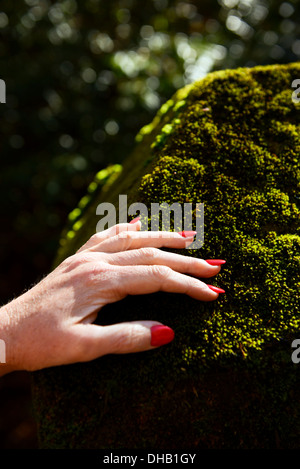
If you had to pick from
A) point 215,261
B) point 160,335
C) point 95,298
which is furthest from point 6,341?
point 215,261

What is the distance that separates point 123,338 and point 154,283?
27 cm

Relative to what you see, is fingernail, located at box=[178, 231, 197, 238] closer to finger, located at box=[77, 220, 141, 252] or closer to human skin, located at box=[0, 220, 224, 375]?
human skin, located at box=[0, 220, 224, 375]

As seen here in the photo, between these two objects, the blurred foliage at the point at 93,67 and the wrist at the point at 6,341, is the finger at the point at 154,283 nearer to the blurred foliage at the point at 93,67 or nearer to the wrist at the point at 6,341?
the wrist at the point at 6,341

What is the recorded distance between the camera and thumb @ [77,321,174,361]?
1.48m

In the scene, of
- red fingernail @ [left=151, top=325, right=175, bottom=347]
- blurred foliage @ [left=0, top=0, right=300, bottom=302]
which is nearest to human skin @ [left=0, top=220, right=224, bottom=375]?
red fingernail @ [left=151, top=325, right=175, bottom=347]

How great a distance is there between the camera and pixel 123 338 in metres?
1.49

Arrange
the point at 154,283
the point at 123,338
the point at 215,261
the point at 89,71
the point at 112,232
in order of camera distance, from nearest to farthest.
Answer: the point at 123,338, the point at 154,283, the point at 215,261, the point at 112,232, the point at 89,71

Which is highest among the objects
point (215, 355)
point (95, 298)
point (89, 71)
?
point (89, 71)

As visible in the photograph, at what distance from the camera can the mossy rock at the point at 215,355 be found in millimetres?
1511

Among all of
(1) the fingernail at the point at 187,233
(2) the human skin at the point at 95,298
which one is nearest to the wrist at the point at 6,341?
(2) the human skin at the point at 95,298

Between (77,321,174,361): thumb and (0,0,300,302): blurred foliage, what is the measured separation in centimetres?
358

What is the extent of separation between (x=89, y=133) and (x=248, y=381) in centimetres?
439

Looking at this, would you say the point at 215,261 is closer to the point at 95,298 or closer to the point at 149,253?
the point at 149,253

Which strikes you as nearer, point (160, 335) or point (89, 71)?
point (160, 335)
